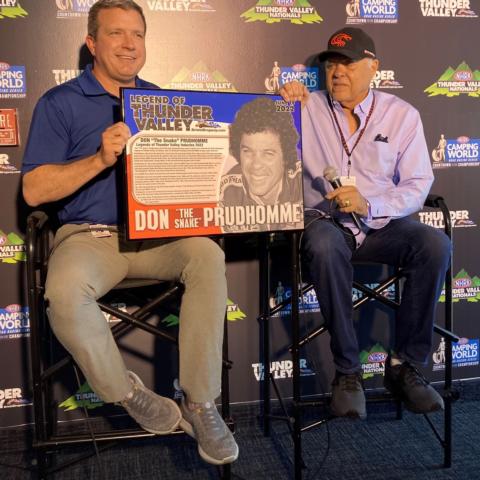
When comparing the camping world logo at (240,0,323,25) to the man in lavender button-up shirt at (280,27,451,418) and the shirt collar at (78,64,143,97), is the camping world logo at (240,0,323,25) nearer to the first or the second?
the man in lavender button-up shirt at (280,27,451,418)

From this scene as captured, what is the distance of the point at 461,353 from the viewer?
8.90ft

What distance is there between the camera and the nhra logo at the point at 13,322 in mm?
2305

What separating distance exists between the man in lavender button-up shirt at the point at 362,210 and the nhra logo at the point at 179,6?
1.77ft

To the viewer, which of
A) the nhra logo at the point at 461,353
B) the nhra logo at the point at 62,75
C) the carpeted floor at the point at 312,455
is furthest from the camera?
the nhra logo at the point at 461,353

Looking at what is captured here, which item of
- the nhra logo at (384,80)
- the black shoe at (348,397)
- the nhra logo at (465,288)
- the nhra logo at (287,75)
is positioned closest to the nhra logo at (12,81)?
the nhra logo at (287,75)

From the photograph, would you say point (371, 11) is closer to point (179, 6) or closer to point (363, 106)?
point (363, 106)

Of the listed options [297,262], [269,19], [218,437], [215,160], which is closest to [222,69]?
[269,19]

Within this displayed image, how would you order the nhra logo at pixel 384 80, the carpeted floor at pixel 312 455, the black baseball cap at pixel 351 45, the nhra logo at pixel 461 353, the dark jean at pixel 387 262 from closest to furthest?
the dark jean at pixel 387 262 → the carpeted floor at pixel 312 455 → the black baseball cap at pixel 351 45 → the nhra logo at pixel 384 80 → the nhra logo at pixel 461 353

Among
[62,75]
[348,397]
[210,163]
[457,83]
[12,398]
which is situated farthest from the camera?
[457,83]

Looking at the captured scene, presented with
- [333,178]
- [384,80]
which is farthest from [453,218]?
[333,178]

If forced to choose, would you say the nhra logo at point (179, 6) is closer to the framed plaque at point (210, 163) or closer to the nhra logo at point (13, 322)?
the framed plaque at point (210, 163)

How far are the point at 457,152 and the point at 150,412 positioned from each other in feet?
5.95

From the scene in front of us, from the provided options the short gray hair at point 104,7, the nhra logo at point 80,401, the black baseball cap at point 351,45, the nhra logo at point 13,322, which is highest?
the short gray hair at point 104,7

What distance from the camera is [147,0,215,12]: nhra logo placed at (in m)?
2.28
